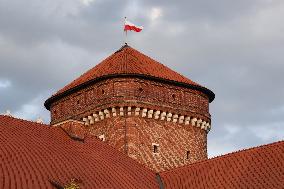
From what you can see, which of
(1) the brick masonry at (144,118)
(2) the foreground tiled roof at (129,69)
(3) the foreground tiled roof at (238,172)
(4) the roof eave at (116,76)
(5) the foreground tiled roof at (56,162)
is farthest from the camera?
(2) the foreground tiled roof at (129,69)

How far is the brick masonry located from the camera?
1273 inches

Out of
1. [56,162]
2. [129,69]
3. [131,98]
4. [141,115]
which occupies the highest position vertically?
[129,69]

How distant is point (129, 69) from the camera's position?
112 ft

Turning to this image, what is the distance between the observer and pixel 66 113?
35.3 m

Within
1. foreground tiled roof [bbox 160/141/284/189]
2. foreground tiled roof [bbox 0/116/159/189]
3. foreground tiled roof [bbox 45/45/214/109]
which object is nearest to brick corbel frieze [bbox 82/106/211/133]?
foreground tiled roof [bbox 45/45/214/109]

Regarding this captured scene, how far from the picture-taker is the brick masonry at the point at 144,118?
32344mm

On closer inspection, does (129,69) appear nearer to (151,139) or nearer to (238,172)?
(151,139)

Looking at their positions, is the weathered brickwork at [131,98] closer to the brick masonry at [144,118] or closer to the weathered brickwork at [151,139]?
the brick masonry at [144,118]

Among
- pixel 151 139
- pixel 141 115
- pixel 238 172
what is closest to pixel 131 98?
pixel 141 115

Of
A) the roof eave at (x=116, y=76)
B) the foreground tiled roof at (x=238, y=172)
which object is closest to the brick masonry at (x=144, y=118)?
the roof eave at (x=116, y=76)

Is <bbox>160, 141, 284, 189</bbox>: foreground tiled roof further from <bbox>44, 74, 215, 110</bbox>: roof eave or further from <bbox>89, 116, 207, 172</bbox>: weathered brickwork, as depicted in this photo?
<bbox>44, 74, 215, 110</bbox>: roof eave

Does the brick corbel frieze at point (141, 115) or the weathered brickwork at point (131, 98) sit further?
the weathered brickwork at point (131, 98)

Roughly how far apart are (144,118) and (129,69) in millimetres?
3285

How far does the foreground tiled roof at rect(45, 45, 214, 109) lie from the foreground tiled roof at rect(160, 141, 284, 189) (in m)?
7.80
